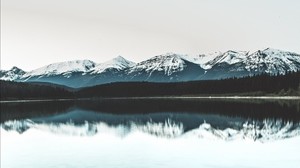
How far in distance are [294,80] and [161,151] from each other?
498ft

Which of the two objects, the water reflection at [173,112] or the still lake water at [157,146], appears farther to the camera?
the water reflection at [173,112]

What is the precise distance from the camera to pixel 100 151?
40.2 metres

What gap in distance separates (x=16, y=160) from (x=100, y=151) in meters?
7.09

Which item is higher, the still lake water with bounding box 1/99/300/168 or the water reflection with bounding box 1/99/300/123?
the water reflection with bounding box 1/99/300/123

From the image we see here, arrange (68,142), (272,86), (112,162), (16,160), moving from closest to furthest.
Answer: (112,162)
(16,160)
(68,142)
(272,86)

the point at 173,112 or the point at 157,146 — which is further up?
the point at 173,112

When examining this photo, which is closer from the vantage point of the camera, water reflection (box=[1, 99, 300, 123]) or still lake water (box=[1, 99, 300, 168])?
still lake water (box=[1, 99, 300, 168])

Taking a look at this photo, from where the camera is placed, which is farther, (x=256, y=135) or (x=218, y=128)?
(x=218, y=128)

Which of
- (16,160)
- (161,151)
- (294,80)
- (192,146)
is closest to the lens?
(16,160)

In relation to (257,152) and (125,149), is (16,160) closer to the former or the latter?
(125,149)

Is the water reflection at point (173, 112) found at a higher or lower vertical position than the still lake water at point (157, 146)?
higher

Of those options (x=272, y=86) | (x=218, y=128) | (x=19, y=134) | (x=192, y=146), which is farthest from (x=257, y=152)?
(x=272, y=86)

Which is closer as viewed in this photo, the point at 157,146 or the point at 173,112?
the point at 157,146

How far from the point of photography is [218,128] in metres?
58.6
